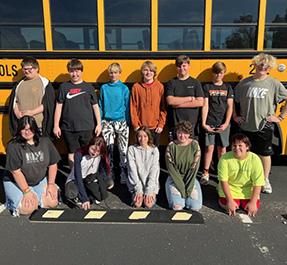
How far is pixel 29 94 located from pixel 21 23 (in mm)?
840

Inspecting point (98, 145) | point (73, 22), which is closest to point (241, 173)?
point (98, 145)

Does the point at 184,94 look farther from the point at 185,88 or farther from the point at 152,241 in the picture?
the point at 152,241

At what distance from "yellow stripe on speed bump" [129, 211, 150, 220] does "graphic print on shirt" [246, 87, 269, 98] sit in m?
1.70

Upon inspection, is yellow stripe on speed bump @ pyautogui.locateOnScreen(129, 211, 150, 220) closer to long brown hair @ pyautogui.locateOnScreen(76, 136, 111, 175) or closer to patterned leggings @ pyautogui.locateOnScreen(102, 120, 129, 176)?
long brown hair @ pyautogui.locateOnScreen(76, 136, 111, 175)

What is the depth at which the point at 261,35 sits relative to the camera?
311 centimetres

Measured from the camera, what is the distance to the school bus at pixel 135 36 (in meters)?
3.01

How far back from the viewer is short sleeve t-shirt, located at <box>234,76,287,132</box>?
9.32ft

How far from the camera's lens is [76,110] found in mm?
2982

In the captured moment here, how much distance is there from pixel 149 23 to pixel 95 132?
1.42 metres

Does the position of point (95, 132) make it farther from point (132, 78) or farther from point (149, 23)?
point (149, 23)

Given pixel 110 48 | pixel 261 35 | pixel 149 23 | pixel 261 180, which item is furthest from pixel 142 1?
pixel 261 180

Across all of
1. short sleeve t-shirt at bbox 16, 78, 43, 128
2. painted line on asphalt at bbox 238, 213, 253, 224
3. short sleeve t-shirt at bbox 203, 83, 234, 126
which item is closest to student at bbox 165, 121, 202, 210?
painted line on asphalt at bbox 238, 213, 253, 224

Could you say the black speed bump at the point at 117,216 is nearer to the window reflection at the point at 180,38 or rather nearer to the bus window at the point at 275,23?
the window reflection at the point at 180,38

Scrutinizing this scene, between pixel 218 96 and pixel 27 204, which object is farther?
pixel 218 96
